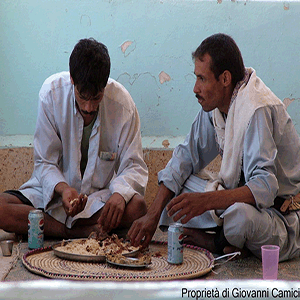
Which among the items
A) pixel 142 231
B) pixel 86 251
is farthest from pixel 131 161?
pixel 86 251

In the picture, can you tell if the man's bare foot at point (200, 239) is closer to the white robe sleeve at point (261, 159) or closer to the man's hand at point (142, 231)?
the man's hand at point (142, 231)

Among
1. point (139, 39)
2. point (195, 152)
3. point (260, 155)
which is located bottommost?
point (195, 152)

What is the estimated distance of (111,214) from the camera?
11.3ft

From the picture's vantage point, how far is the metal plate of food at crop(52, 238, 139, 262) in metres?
3.12

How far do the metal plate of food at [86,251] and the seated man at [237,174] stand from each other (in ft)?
0.50

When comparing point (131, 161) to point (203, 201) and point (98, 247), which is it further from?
point (203, 201)

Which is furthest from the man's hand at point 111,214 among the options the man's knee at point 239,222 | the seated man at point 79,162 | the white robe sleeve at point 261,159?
the white robe sleeve at point 261,159

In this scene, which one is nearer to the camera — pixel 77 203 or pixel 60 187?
pixel 77 203

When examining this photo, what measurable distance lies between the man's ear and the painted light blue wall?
4.79 feet

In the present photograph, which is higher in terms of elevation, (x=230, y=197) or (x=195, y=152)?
(x=195, y=152)

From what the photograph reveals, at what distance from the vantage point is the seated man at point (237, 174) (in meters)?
3.07

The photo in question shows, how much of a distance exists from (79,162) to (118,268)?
1045mm

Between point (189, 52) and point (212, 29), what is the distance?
0.98 ft

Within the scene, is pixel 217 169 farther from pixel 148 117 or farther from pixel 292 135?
pixel 292 135
